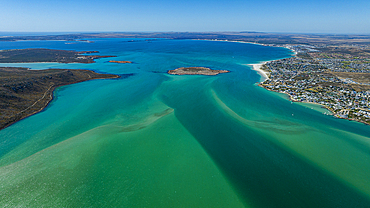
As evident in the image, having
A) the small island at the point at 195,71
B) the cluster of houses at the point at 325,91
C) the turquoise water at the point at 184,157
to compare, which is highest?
the small island at the point at 195,71

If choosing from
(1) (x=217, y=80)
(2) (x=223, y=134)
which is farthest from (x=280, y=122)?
(1) (x=217, y=80)

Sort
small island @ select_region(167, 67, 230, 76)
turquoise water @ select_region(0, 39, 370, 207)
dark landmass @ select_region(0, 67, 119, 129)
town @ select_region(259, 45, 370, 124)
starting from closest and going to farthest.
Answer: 1. turquoise water @ select_region(0, 39, 370, 207)
2. dark landmass @ select_region(0, 67, 119, 129)
3. town @ select_region(259, 45, 370, 124)
4. small island @ select_region(167, 67, 230, 76)

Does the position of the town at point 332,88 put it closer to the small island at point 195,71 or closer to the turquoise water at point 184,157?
the turquoise water at point 184,157

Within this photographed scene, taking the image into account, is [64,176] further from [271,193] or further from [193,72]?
[193,72]

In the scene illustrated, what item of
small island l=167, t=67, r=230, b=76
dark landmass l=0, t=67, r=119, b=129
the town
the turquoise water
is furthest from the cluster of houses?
dark landmass l=0, t=67, r=119, b=129

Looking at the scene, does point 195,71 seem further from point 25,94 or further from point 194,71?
point 25,94

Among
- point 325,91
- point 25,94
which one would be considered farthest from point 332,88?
point 25,94

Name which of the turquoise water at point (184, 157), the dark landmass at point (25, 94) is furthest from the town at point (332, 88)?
the dark landmass at point (25, 94)

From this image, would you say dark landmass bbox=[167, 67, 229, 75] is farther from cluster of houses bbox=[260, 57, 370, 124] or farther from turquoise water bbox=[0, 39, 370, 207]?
turquoise water bbox=[0, 39, 370, 207]
